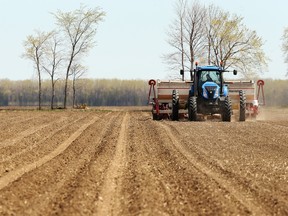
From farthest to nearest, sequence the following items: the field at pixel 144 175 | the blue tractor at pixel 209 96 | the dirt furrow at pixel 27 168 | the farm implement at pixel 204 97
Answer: the farm implement at pixel 204 97, the blue tractor at pixel 209 96, the dirt furrow at pixel 27 168, the field at pixel 144 175

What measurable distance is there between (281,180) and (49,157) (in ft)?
16.5

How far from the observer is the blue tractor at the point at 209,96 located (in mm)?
22094

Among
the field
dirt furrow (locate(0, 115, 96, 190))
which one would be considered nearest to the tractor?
the field

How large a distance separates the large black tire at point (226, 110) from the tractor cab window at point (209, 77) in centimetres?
139

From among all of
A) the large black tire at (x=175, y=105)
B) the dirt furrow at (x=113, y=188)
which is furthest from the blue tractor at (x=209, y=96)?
the dirt furrow at (x=113, y=188)

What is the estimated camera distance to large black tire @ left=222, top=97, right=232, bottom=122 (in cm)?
2192

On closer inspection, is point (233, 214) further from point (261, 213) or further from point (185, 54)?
point (185, 54)

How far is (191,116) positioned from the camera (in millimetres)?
22188

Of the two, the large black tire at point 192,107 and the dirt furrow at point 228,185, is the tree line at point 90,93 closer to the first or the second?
the large black tire at point 192,107

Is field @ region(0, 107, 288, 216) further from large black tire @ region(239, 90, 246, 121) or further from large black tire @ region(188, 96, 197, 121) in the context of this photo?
large black tire @ region(239, 90, 246, 121)

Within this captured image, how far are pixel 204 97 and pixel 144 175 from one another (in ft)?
47.2

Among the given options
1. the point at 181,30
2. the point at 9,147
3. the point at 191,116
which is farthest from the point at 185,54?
the point at 9,147

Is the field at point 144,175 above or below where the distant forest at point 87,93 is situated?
below

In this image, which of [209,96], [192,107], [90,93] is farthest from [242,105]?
[90,93]
